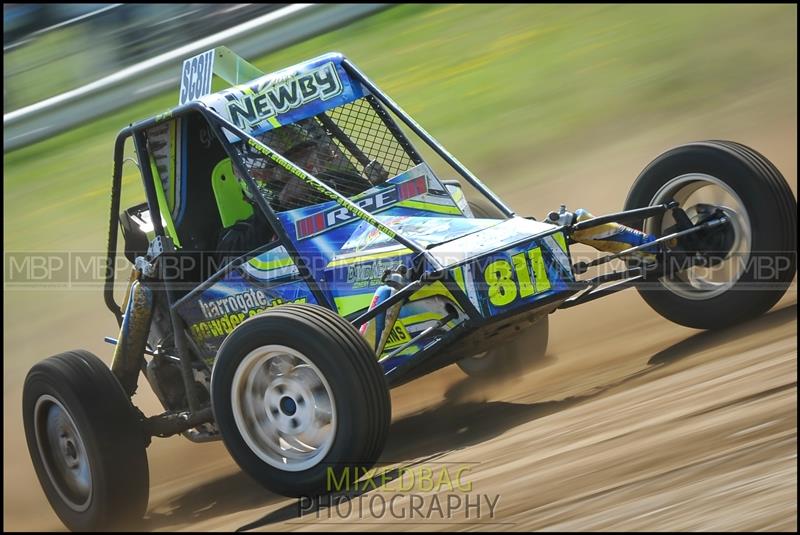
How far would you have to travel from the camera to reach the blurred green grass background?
11219mm

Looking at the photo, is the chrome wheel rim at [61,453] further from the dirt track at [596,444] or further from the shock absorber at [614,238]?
the shock absorber at [614,238]

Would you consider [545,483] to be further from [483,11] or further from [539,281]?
[483,11]

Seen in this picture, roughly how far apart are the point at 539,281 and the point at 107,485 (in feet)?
7.05

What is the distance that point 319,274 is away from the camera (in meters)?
5.63

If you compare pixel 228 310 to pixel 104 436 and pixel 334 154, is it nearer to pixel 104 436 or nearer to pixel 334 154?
pixel 104 436

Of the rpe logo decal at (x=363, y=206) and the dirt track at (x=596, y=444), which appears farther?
the rpe logo decal at (x=363, y=206)

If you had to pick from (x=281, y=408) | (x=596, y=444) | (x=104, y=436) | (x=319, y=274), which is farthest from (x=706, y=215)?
(x=104, y=436)

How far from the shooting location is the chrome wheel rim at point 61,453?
5852 mm

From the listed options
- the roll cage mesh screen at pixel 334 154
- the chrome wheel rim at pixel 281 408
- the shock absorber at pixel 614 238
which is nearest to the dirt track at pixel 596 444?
the chrome wheel rim at pixel 281 408

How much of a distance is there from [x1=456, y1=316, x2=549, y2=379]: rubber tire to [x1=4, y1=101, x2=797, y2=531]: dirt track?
9 cm

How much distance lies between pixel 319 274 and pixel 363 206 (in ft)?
1.64

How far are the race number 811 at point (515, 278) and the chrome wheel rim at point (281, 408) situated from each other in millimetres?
843

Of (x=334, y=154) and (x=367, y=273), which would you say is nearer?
(x=367, y=273)

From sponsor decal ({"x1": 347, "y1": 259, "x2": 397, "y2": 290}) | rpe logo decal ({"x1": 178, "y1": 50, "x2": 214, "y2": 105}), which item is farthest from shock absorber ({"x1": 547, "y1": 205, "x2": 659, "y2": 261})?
rpe logo decal ({"x1": 178, "y1": 50, "x2": 214, "y2": 105})
